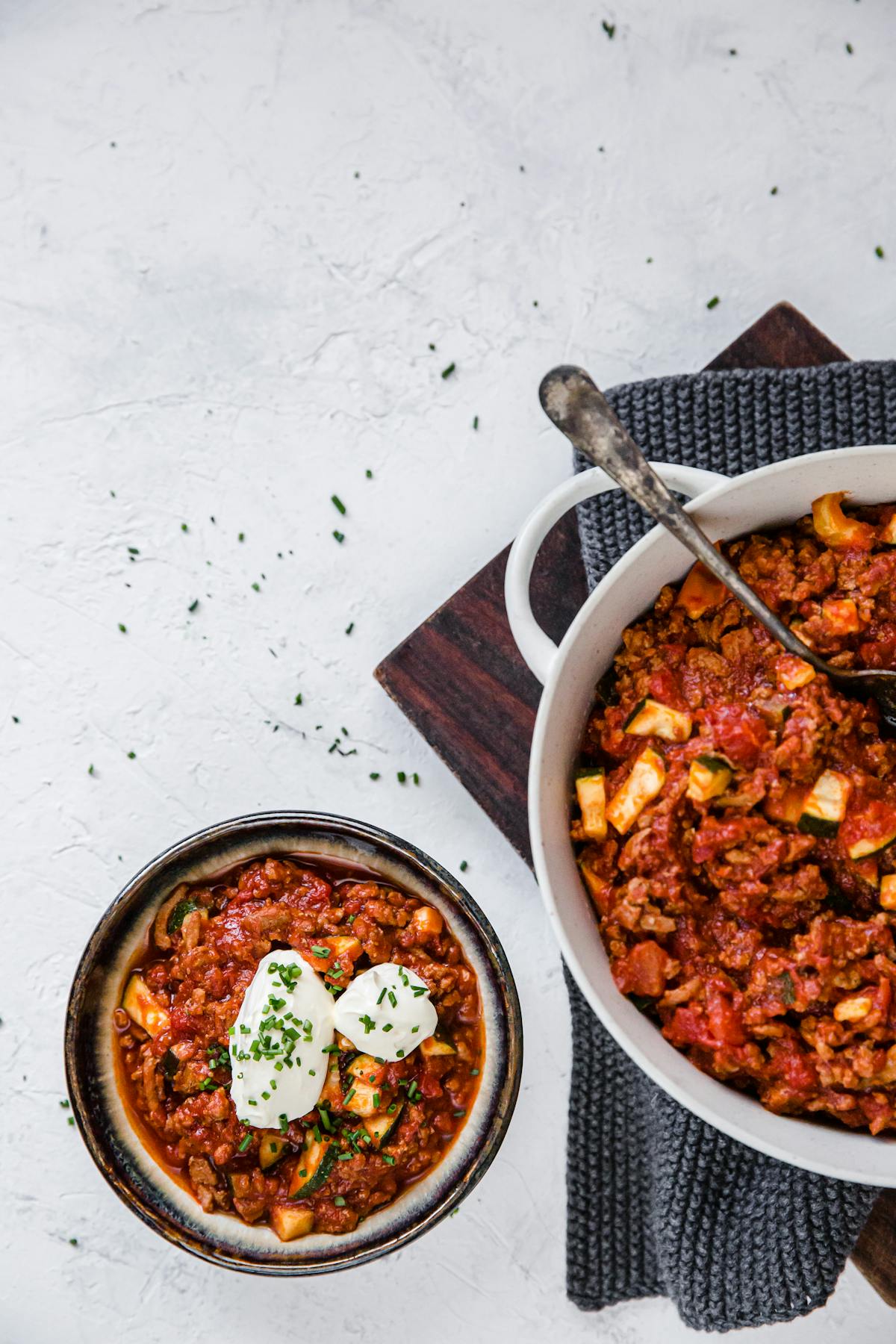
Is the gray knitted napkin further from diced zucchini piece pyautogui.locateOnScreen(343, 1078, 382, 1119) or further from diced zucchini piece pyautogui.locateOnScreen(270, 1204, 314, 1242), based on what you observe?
diced zucchini piece pyautogui.locateOnScreen(270, 1204, 314, 1242)

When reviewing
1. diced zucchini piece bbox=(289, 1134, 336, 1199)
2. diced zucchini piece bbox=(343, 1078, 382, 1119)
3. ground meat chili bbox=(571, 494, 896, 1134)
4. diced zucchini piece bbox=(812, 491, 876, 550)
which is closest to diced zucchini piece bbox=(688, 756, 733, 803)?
ground meat chili bbox=(571, 494, 896, 1134)

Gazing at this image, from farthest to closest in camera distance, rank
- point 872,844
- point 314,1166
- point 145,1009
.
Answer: point 145,1009 < point 314,1166 < point 872,844

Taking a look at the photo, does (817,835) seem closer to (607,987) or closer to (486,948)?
(607,987)

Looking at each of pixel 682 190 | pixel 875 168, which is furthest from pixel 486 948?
pixel 875 168

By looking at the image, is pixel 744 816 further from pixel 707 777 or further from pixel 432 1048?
pixel 432 1048

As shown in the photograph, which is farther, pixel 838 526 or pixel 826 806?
pixel 838 526

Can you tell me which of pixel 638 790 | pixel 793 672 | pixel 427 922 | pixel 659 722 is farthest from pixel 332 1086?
pixel 793 672

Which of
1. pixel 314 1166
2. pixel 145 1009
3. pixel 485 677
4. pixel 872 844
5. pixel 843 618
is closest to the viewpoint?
pixel 872 844
